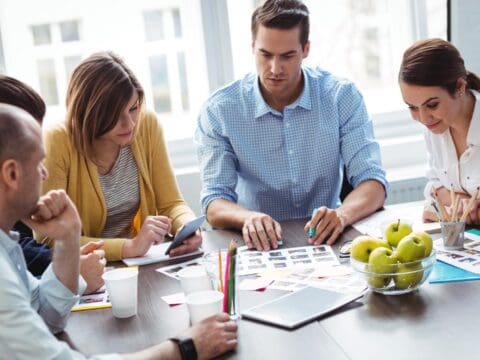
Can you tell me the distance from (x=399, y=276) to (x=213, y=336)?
17.5 inches

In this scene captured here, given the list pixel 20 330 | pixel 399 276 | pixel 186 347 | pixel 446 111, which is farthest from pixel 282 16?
pixel 20 330

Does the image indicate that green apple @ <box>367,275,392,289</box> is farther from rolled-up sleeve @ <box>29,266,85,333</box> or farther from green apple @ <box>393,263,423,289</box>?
rolled-up sleeve @ <box>29,266,85,333</box>

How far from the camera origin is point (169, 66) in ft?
11.6

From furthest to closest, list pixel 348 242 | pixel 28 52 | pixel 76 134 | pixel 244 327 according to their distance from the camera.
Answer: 1. pixel 28 52
2. pixel 76 134
3. pixel 348 242
4. pixel 244 327

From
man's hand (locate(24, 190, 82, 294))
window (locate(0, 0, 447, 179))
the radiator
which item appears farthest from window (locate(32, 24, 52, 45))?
man's hand (locate(24, 190, 82, 294))

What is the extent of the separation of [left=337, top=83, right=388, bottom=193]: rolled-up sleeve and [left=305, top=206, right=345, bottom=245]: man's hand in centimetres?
49

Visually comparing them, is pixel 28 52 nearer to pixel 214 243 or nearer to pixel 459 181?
pixel 214 243

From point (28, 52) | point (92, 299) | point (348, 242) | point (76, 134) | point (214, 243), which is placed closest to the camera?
point (92, 299)

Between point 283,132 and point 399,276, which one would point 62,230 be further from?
point 283,132

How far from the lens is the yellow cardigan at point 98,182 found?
2.30 m

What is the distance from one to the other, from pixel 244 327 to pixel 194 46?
226 centimetres

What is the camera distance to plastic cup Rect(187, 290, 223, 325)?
150cm

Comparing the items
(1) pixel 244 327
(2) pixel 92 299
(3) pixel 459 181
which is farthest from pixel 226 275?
(3) pixel 459 181

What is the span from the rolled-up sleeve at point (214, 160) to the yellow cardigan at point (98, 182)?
130 millimetres
